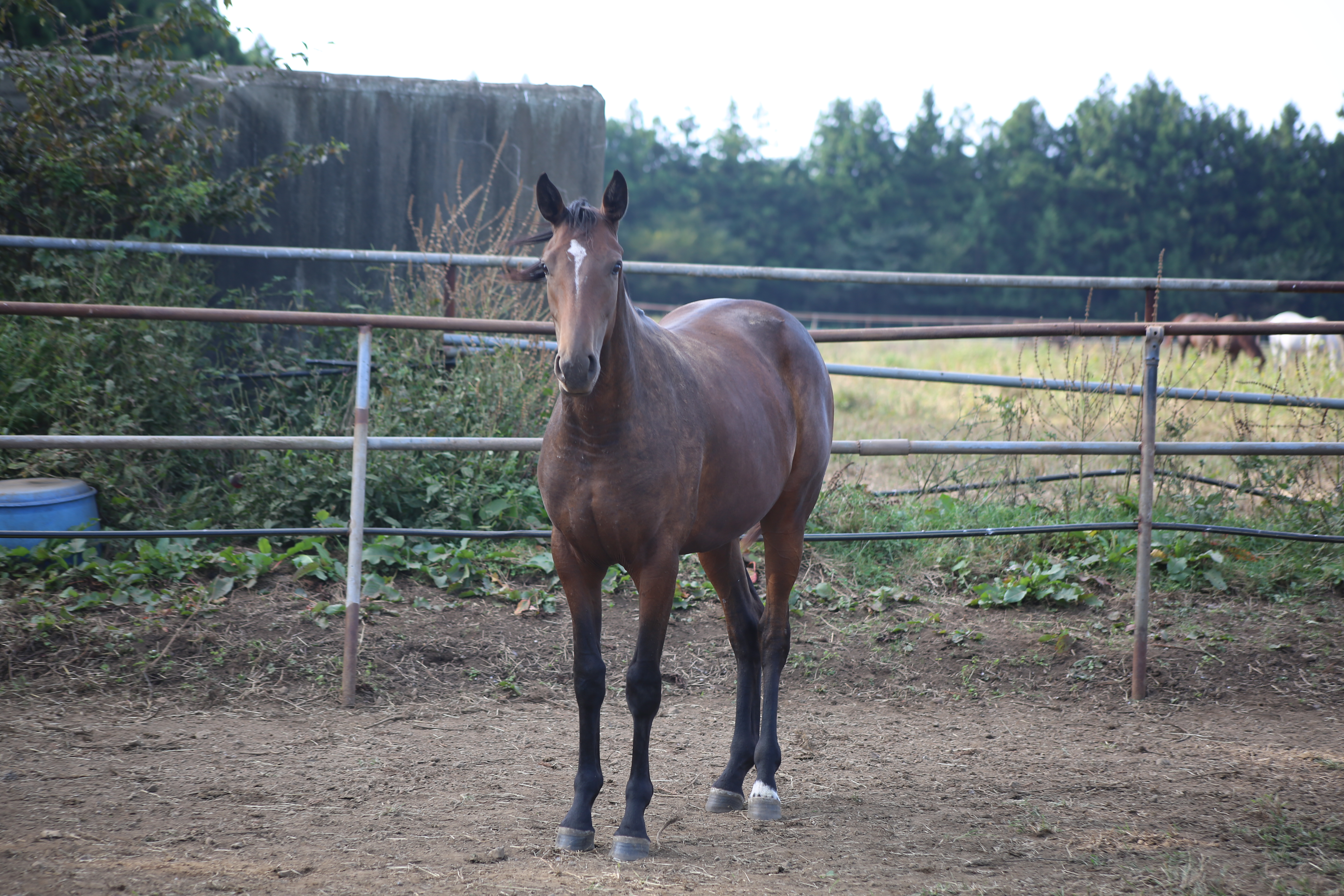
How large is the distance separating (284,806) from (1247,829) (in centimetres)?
292

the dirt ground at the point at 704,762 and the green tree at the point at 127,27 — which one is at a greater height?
the green tree at the point at 127,27

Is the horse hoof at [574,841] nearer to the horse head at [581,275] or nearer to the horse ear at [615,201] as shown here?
the horse head at [581,275]

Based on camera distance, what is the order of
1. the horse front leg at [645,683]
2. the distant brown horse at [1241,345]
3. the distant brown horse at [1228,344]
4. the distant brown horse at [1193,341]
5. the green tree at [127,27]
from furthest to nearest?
Answer: the distant brown horse at [1241,345] → the distant brown horse at [1228,344] → the distant brown horse at [1193,341] → the green tree at [127,27] → the horse front leg at [645,683]

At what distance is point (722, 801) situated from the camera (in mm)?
2928

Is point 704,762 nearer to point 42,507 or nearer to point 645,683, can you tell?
point 645,683

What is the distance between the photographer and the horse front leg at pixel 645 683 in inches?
99.7

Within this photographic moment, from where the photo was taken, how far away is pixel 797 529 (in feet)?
11.1

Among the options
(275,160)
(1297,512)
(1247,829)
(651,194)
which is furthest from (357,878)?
(651,194)

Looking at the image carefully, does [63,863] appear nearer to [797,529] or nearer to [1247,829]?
[797,529]

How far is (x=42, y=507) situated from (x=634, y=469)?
11.2ft

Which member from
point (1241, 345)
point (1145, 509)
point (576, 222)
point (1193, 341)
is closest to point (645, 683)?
point (576, 222)

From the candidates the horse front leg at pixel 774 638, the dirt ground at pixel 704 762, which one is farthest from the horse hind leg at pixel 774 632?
the dirt ground at pixel 704 762

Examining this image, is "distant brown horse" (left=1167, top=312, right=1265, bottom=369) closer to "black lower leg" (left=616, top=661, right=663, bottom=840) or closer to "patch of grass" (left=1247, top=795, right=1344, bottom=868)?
"patch of grass" (left=1247, top=795, right=1344, bottom=868)

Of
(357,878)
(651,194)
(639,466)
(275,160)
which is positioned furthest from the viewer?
(651,194)
